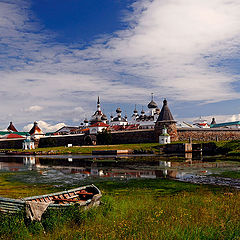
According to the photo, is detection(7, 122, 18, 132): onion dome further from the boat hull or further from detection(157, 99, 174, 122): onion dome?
the boat hull

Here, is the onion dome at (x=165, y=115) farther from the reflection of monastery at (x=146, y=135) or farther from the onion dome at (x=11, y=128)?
Result: the onion dome at (x=11, y=128)

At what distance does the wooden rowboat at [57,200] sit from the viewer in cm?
790

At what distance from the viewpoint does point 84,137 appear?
7944 cm

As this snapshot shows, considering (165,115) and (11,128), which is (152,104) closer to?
(165,115)

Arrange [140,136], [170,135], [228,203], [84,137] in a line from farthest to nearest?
[84,137] → [140,136] → [170,135] → [228,203]

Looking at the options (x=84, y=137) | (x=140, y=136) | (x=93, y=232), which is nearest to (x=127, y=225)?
(x=93, y=232)

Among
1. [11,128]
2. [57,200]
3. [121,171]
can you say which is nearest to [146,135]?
[121,171]

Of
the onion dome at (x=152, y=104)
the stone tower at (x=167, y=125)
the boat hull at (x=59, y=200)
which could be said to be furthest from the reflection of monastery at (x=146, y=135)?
the boat hull at (x=59, y=200)

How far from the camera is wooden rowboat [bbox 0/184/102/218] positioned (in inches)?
311

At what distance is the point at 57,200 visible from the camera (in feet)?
33.8

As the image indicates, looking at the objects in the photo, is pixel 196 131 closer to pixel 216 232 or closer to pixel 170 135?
pixel 170 135

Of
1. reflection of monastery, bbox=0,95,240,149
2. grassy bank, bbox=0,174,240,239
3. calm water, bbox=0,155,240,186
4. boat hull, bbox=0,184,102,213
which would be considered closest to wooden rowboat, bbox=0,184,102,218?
boat hull, bbox=0,184,102,213

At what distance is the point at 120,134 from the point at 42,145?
24.6 meters

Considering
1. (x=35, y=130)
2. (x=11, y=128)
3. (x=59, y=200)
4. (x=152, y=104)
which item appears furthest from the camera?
(x=11, y=128)
